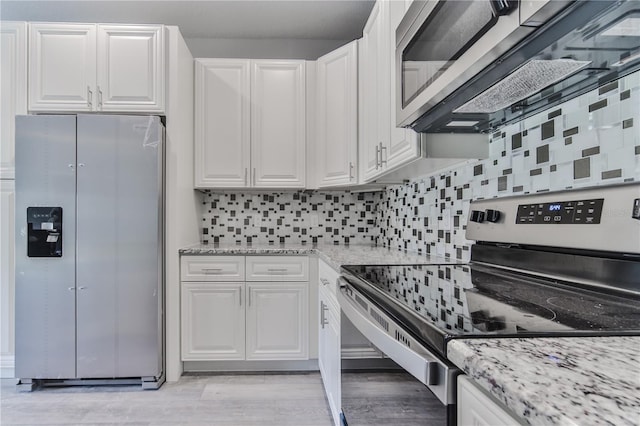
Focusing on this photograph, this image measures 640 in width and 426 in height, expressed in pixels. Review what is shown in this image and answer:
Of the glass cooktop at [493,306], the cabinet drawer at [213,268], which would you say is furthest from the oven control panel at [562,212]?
the cabinet drawer at [213,268]

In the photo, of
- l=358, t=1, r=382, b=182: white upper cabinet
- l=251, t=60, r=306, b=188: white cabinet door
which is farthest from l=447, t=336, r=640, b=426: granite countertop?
l=251, t=60, r=306, b=188: white cabinet door

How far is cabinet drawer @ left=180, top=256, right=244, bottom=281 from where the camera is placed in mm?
2371

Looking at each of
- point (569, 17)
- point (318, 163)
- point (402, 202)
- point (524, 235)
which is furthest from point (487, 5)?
point (318, 163)

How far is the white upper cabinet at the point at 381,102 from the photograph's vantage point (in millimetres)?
1577

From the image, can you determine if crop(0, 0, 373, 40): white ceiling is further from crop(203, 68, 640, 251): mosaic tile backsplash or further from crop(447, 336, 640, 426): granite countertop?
crop(447, 336, 640, 426): granite countertop

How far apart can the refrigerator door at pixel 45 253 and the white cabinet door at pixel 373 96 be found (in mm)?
1780

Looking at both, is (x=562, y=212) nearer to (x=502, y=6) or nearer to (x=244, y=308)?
(x=502, y=6)

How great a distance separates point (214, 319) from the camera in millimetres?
2365

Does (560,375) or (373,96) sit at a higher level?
(373,96)

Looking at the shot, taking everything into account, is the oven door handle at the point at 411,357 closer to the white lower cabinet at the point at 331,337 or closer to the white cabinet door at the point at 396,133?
the white lower cabinet at the point at 331,337

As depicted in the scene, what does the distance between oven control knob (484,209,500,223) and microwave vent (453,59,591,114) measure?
339 millimetres

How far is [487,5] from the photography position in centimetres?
77

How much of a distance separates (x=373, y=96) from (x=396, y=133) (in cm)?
50

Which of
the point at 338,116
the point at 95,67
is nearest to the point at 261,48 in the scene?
the point at 338,116
